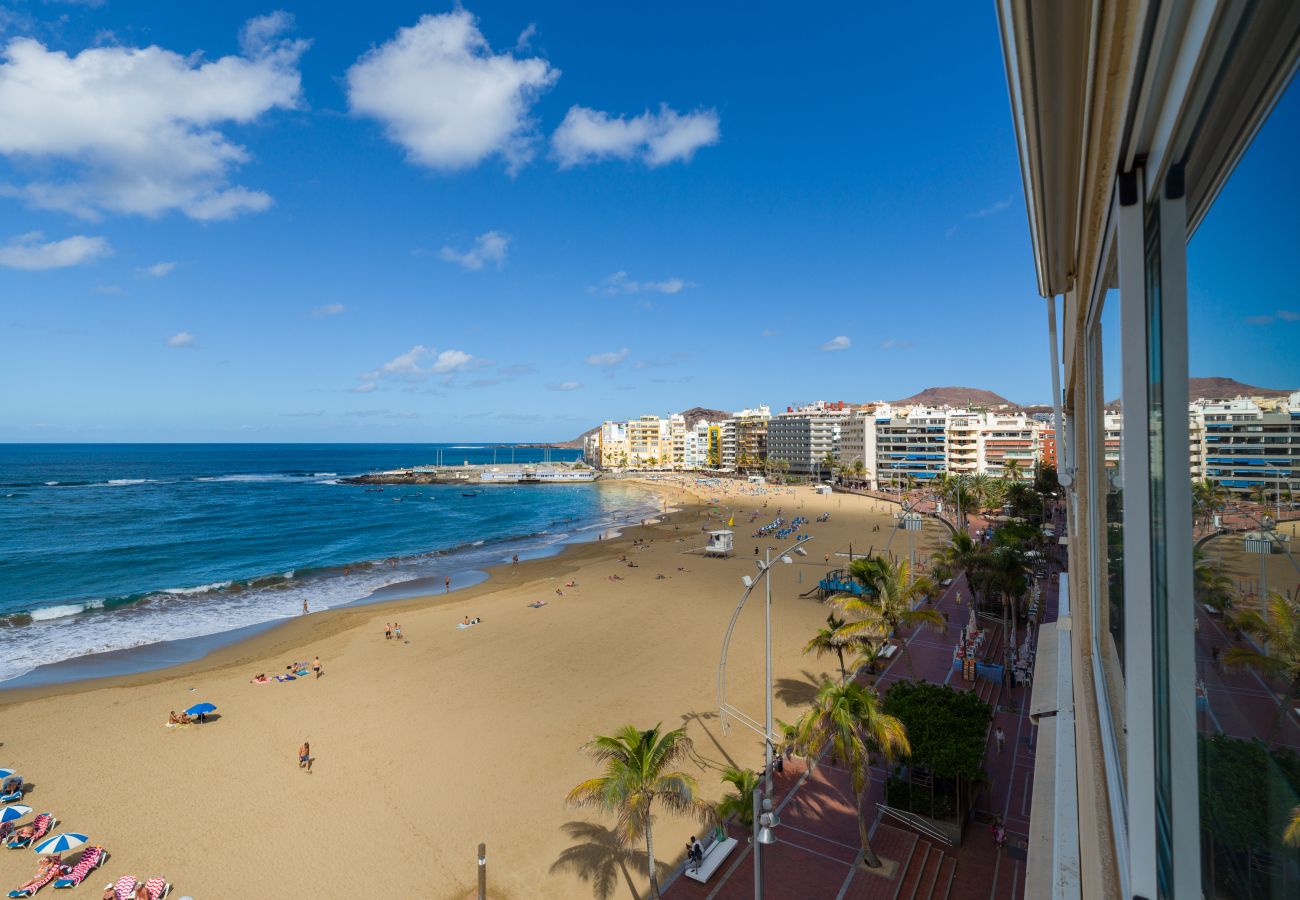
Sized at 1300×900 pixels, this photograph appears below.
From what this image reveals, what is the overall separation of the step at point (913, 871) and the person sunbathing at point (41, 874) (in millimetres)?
14652

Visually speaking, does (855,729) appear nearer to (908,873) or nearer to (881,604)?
(908,873)

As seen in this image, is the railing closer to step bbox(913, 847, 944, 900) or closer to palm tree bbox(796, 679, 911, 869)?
Answer: step bbox(913, 847, 944, 900)

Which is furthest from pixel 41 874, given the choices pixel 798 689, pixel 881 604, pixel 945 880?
pixel 881 604

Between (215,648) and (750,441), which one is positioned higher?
(750,441)

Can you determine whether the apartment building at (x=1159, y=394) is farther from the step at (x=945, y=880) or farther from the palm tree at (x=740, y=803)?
the palm tree at (x=740, y=803)

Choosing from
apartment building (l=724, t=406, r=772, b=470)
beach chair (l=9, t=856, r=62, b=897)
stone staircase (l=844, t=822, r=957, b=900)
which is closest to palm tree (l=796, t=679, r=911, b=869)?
stone staircase (l=844, t=822, r=957, b=900)

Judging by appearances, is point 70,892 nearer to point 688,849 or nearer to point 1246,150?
point 688,849

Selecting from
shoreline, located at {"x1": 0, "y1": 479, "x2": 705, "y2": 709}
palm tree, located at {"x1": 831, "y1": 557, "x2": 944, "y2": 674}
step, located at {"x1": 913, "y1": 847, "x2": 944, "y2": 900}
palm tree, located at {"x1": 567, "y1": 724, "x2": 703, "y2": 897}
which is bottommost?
shoreline, located at {"x1": 0, "y1": 479, "x2": 705, "y2": 709}

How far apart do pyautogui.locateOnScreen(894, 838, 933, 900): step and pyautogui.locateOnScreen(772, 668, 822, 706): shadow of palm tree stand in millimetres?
6591

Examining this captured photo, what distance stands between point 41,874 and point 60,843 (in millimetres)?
624

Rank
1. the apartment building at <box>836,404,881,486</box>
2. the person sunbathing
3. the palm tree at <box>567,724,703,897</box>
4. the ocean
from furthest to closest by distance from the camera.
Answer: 1. the apartment building at <box>836,404,881,486</box>
2. the ocean
3. the person sunbathing
4. the palm tree at <box>567,724,703,897</box>

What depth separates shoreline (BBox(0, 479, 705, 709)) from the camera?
22406 millimetres

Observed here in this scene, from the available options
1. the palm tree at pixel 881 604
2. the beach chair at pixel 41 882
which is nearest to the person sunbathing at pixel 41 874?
the beach chair at pixel 41 882

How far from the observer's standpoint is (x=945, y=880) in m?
11.1
